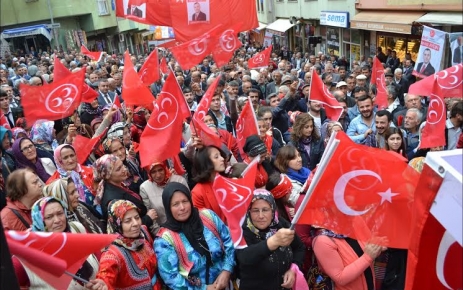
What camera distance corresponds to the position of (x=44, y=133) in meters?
6.00

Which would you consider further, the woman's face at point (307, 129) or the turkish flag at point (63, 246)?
the woman's face at point (307, 129)

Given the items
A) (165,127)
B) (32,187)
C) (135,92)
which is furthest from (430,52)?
(32,187)

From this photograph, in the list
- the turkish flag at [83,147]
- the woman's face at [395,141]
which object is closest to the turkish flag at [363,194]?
the woman's face at [395,141]

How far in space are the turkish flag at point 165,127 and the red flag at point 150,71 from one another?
3.10m

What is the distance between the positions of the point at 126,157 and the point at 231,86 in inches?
131

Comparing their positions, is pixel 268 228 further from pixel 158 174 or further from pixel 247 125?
pixel 247 125

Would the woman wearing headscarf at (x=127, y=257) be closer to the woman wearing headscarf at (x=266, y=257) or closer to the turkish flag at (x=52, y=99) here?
the woman wearing headscarf at (x=266, y=257)

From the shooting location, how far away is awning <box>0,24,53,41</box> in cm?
3049

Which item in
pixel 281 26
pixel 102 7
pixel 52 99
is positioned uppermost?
pixel 102 7

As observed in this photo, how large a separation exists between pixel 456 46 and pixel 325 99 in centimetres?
384

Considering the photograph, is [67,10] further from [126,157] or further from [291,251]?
[291,251]

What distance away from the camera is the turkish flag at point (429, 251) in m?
1.79

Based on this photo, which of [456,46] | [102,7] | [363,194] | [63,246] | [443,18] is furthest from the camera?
[102,7]

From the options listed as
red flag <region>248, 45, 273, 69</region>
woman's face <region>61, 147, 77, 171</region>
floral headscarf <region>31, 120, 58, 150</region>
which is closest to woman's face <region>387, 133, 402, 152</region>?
woman's face <region>61, 147, 77, 171</region>
